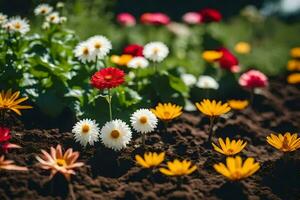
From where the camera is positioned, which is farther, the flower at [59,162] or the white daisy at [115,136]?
the white daisy at [115,136]

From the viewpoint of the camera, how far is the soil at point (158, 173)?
109 inches

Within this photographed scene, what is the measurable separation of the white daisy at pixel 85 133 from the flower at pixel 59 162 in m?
0.23

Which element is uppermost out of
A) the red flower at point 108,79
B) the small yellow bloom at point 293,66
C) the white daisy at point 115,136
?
the small yellow bloom at point 293,66

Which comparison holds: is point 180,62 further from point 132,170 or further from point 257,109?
point 132,170

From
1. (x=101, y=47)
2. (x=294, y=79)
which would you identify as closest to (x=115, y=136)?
(x=101, y=47)

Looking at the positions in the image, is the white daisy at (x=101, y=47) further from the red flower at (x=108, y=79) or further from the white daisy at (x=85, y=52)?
the red flower at (x=108, y=79)

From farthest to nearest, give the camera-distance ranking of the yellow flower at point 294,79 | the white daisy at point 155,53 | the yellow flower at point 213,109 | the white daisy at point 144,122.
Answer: the yellow flower at point 294,79 < the white daisy at point 155,53 < the yellow flower at point 213,109 < the white daisy at point 144,122

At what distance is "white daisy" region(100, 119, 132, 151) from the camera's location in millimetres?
A: 3143

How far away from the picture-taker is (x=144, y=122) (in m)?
3.23

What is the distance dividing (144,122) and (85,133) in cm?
38

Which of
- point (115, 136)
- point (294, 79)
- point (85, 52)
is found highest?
point (294, 79)

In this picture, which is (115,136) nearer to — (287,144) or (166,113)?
(166,113)

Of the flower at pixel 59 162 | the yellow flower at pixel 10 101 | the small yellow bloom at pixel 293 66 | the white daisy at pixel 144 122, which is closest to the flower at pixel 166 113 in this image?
the white daisy at pixel 144 122

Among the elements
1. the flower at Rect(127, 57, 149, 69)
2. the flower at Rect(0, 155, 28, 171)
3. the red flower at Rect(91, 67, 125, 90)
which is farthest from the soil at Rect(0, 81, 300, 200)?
the flower at Rect(127, 57, 149, 69)
